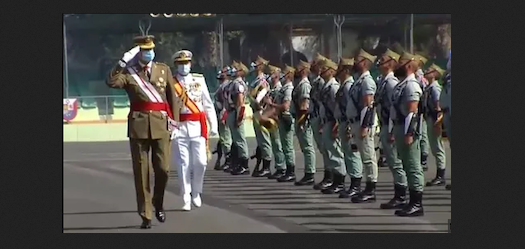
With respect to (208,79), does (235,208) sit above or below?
below

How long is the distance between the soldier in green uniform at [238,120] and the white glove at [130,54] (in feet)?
3.69

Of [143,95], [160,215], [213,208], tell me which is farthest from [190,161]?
[143,95]

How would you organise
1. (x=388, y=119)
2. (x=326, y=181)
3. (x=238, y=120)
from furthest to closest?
(x=326, y=181)
(x=238, y=120)
(x=388, y=119)

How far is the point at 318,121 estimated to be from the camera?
12.4 m

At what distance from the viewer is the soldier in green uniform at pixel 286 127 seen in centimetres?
1256

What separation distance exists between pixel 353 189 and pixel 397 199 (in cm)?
64

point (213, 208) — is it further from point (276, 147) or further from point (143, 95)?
point (276, 147)

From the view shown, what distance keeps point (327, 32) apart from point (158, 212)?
77.8 inches

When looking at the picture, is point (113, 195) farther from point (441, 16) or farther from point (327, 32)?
point (441, 16)

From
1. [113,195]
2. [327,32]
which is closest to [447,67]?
[327,32]

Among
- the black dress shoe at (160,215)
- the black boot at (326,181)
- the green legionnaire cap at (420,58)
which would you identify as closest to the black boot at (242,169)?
the black boot at (326,181)

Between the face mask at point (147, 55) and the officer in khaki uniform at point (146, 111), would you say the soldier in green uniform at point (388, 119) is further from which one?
the face mask at point (147, 55)

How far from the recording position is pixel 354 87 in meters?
11.7

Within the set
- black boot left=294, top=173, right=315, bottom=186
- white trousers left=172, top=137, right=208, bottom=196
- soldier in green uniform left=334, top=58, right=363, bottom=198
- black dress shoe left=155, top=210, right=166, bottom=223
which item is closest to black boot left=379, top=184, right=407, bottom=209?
soldier in green uniform left=334, top=58, right=363, bottom=198
